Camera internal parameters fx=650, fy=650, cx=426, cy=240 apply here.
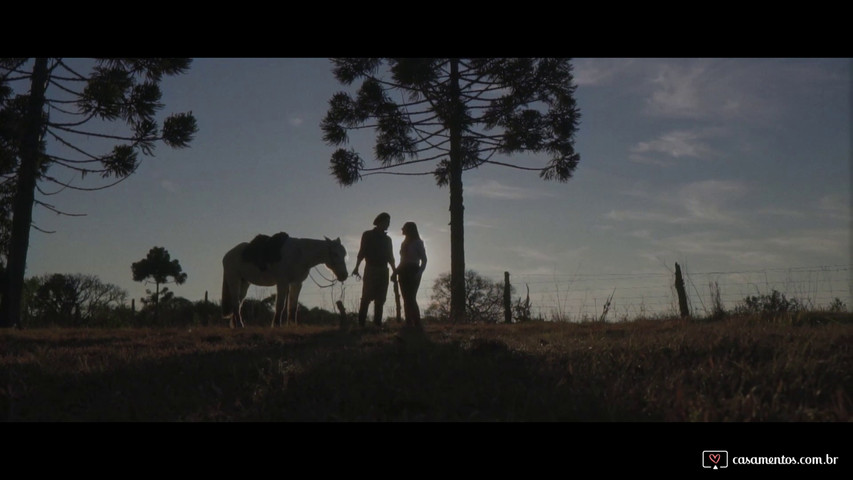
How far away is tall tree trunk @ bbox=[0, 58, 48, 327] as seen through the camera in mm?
14109

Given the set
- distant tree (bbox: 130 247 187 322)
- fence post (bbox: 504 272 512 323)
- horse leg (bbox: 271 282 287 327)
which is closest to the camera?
horse leg (bbox: 271 282 287 327)

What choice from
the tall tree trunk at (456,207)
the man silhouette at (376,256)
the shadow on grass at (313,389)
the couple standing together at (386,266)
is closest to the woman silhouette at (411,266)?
the couple standing together at (386,266)

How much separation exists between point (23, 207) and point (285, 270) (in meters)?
6.51

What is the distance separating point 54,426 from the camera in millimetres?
4340

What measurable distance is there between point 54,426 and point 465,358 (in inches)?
138

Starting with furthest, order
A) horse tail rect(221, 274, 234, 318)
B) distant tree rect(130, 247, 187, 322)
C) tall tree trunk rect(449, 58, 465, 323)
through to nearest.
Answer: distant tree rect(130, 247, 187, 322) → tall tree trunk rect(449, 58, 465, 323) → horse tail rect(221, 274, 234, 318)

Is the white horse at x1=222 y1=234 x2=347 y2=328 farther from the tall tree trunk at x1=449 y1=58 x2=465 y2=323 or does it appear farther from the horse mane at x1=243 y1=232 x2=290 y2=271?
the tall tree trunk at x1=449 y1=58 x2=465 y2=323

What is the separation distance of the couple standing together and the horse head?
6.17 ft

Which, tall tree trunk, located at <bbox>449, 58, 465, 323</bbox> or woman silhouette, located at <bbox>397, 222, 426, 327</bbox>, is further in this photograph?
tall tree trunk, located at <bbox>449, 58, 465, 323</bbox>

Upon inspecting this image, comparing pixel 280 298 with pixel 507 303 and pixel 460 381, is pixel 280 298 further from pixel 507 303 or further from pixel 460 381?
pixel 460 381

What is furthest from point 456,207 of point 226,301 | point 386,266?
point 386,266

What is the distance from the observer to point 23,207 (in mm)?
14430

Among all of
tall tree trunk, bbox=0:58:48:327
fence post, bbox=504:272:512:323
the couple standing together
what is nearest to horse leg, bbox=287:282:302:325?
the couple standing together

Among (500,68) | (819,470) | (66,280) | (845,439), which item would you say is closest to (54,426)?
(819,470)
